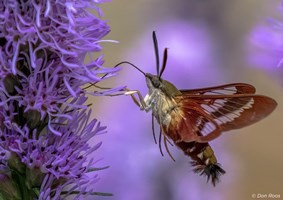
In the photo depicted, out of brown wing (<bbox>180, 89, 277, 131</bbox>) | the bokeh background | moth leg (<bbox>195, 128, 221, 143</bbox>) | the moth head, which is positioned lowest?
the bokeh background

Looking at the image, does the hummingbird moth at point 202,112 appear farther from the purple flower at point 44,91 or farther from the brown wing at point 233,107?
the purple flower at point 44,91

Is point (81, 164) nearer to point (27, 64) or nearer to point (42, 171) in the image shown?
point (42, 171)

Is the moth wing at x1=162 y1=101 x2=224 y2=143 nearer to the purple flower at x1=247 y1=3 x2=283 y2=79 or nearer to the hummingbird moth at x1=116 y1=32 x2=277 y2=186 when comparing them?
the hummingbird moth at x1=116 y1=32 x2=277 y2=186

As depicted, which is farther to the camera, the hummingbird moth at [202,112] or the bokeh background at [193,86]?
the bokeh background at [193,86]

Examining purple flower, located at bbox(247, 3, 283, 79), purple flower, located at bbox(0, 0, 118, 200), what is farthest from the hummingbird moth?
purple flower, located at bbox(0, 0, 118, 200)

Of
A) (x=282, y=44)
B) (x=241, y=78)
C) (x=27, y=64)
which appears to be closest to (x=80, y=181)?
(x=27, y=64)

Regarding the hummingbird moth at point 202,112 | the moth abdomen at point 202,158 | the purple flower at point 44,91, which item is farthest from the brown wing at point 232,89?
the purple flower at point 44,91

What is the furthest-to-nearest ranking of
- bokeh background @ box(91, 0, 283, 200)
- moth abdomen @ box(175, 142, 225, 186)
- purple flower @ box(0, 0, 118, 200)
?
bokeh background @ box(91, 0, 283, 200), moth abdomen @ box(175, 142, 225, 186), purple flower @ box(0, 0, 118, 200)

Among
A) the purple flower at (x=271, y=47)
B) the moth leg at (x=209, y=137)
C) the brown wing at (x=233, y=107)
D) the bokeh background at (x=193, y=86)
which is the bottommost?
the bokeh background at (x=193, y=86)
